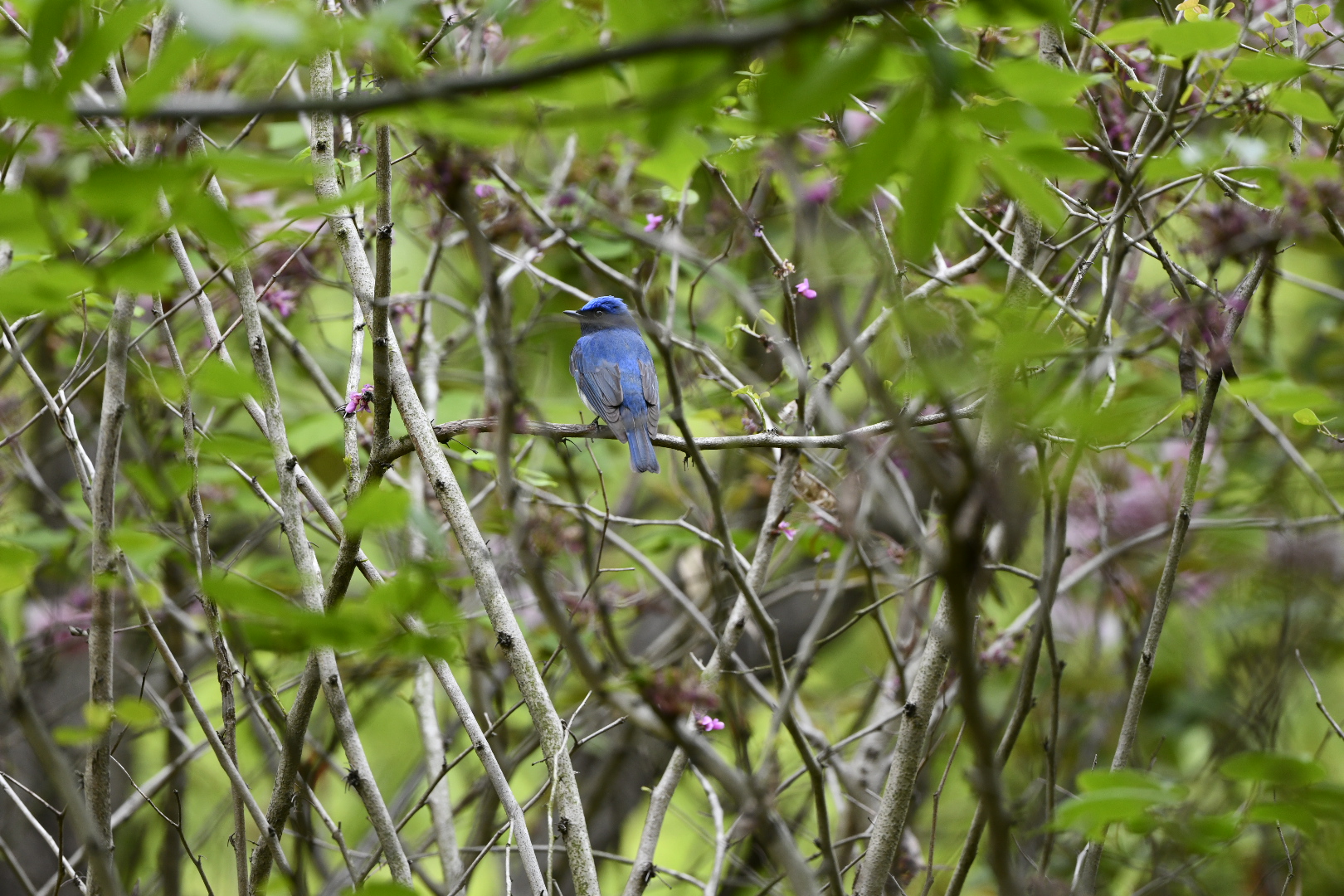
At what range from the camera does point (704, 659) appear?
18.7 feet

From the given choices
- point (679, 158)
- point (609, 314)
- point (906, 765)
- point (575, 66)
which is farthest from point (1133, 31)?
point (609, 314)

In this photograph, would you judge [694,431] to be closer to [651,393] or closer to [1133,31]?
[651,393]

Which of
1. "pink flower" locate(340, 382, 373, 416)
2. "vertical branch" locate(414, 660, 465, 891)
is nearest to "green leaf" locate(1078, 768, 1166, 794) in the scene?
"pink flower" locate(340, 382, 373, 416)

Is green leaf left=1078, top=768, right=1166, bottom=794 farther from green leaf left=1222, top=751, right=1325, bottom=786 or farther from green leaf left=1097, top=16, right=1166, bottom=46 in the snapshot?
green leaf left=1097, top=16, right=1166, bottom=46

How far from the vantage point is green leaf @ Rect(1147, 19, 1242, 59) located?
1863mm

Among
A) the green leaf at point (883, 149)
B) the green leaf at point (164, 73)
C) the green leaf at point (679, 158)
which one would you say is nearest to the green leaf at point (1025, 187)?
the green leaf at point (883, 149)

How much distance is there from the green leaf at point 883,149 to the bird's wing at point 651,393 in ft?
12.1

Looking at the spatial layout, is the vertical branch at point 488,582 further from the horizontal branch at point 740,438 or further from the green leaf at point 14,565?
the green leaf at point 14,565

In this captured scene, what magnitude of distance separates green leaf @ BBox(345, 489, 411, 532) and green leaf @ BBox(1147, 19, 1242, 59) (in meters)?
1.52

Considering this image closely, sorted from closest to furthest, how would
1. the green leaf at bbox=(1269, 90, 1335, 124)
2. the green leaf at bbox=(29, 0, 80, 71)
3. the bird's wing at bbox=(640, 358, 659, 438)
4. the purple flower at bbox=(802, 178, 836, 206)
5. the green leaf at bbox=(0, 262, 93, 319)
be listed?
1. the green leaf at bbox=(29, 0, 80, 71)
2. the green leaf at bbox=(0, 262, 93, 319)
3. the green leaf at bbox=(1269, 90, 1335, 124)
4. the purple flower at bbox=(802, 178, 836, 206)
5. the bird's wing at bbox=(640, 358, 659, 438)

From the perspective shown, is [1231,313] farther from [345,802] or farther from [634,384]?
[345,802]

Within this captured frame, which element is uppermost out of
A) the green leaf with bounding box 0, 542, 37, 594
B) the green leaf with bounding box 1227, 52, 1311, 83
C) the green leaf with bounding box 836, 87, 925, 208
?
the green leaf with bounding box 836, 87, 925, 208

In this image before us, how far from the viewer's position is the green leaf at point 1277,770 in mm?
1604

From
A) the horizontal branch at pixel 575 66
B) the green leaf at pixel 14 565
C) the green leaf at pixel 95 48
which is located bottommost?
the green leaf at pixel 14 565
